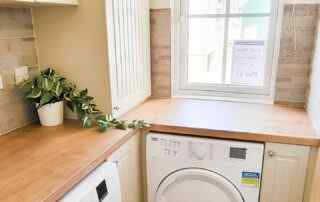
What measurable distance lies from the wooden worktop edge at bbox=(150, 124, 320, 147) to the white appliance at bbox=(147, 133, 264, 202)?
0.10 ft

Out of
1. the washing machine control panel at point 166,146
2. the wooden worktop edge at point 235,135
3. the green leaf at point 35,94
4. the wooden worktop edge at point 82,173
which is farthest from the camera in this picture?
the washing machine control panel at point 166,146

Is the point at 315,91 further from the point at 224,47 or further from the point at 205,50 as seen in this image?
the point at 205,50

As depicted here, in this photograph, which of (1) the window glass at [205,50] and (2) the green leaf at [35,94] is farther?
(1) the window glass at [205,50]

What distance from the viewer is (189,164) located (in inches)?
66.8

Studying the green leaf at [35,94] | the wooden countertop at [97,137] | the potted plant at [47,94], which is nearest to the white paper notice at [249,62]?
the wooden countertop at [97,137]

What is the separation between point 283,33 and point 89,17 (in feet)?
4.26

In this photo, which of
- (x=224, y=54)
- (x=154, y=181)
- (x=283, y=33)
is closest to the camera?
(x=154, y=181)

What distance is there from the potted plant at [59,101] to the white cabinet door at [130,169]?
0.13m

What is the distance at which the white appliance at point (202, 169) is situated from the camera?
1604mm

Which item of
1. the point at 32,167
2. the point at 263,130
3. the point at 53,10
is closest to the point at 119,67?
the point at 53,10

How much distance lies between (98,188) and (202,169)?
679 millimetres

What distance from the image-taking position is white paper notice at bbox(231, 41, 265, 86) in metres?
2.12

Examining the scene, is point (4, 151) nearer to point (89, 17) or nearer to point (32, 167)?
point (32, 167)

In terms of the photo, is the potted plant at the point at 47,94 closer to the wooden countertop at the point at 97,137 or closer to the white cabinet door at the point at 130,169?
the wooden countertop at the point at 97,137
